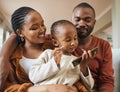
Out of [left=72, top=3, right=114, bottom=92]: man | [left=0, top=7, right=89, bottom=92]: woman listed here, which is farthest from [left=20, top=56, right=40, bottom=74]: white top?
[left=72, top=3, right=114, bottom=92]: man

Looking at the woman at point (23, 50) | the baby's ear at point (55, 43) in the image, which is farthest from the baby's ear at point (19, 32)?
the baby's ear at point (55, 43)

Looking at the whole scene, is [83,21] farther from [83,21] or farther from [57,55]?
[57,55]

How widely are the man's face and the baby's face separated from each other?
9cm

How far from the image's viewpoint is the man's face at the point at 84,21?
2.42 ft

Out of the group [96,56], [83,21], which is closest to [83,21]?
[83,21]

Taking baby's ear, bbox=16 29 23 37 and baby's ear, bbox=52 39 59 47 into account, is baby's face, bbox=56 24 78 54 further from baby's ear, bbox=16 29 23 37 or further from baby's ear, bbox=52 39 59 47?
baby's ear, bbox=16 29 23 37

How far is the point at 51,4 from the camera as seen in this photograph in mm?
2637

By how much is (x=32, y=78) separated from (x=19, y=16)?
0.21 m

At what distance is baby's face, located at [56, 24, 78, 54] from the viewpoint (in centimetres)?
64

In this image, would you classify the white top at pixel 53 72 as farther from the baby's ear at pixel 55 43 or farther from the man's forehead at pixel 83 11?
the man's forehead at pixel 83 11

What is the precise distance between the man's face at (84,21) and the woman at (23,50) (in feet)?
0.43

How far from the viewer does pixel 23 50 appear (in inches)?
27.9

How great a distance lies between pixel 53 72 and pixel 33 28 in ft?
0.50

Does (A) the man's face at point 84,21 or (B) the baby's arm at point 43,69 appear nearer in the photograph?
(B) the baby's arm at point 43,69
